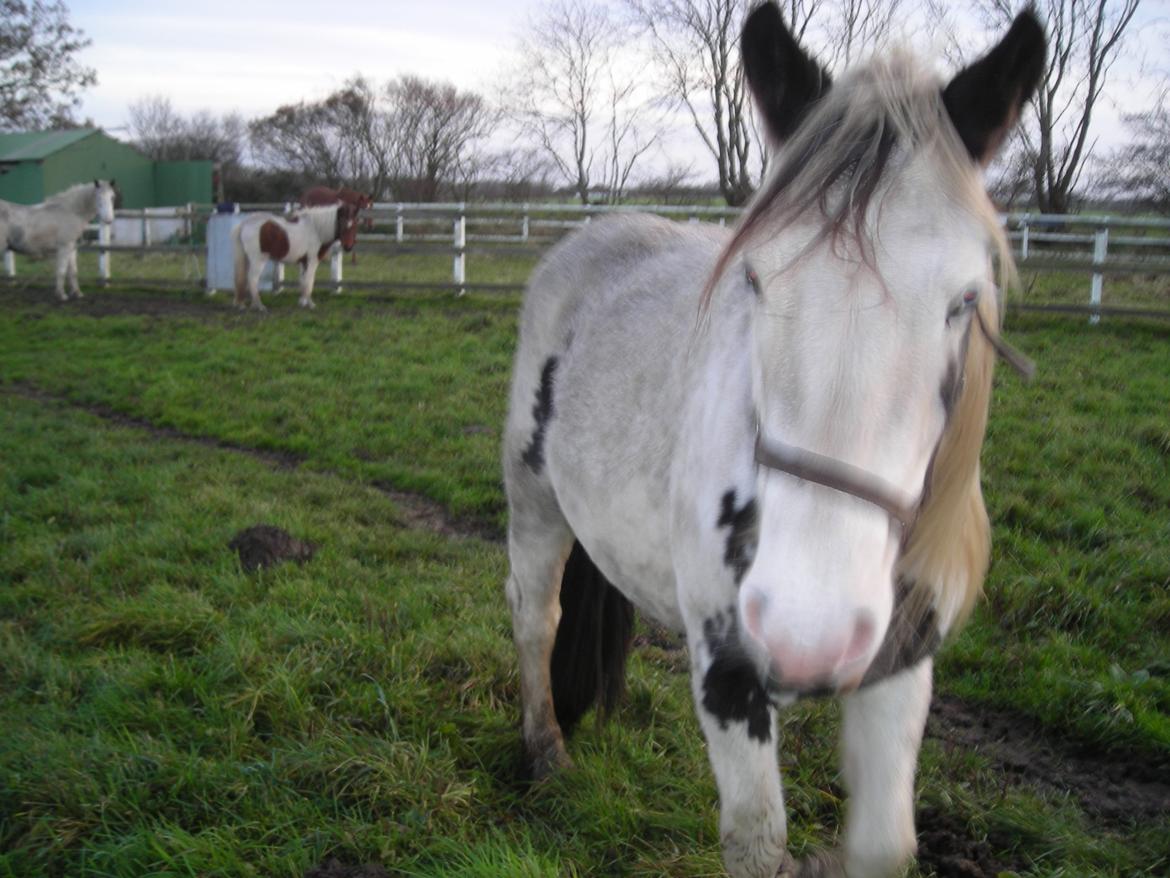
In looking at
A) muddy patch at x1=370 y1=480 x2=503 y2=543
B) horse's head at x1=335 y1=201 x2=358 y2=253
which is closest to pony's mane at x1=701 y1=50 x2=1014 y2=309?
muddy patch at x1=370 y1=480 x2=503 y2=543

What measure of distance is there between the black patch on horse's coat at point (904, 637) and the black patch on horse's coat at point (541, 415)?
4.40 feet

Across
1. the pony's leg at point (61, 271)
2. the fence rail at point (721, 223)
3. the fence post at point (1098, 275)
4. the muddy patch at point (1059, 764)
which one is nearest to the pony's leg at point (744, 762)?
the muddy patch at point (1059, 764)

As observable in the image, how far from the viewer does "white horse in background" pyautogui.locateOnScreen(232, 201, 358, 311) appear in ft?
44.3

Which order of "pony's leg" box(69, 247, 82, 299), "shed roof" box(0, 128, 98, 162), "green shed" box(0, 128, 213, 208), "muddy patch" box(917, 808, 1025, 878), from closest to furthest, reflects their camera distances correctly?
"muddy patch" box(917, 808, 1025, 878)
"pony's leg" box(69, 247, 82, 299)
"green shed" box(0, 128, 213, 208)
"shed roof" box(0, 128, 98, 162)

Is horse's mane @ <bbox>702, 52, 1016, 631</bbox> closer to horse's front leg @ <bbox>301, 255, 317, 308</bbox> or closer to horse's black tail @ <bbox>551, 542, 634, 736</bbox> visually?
horse's black tail @ <bbox>551, 542, 634, 736</bbox>

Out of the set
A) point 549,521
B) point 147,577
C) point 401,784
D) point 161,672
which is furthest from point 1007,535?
point 147,577

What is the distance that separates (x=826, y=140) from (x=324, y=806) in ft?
6.93

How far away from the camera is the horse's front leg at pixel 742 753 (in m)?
1.76

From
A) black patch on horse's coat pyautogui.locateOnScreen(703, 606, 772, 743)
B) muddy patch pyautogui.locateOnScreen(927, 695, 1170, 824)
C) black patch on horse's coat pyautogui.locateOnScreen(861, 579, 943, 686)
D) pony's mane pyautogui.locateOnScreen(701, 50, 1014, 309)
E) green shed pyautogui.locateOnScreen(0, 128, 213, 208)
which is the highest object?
green shed pyautogui.locateOnScreen(0, 128, 213, 208)

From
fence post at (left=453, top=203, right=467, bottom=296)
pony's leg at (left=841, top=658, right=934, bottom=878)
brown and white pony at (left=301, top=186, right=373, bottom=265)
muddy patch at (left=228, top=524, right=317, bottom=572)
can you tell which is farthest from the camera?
brown and white pony at (left=301, top=186, right=373, bottom=265)

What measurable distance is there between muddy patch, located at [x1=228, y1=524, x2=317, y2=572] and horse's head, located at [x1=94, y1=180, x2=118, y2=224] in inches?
583

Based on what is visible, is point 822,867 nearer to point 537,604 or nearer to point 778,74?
point 537,604

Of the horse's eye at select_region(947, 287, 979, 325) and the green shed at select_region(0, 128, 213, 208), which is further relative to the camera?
the green shed at select_region(0, 128, 213, 208)

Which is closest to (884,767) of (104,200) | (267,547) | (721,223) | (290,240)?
(267,547)
